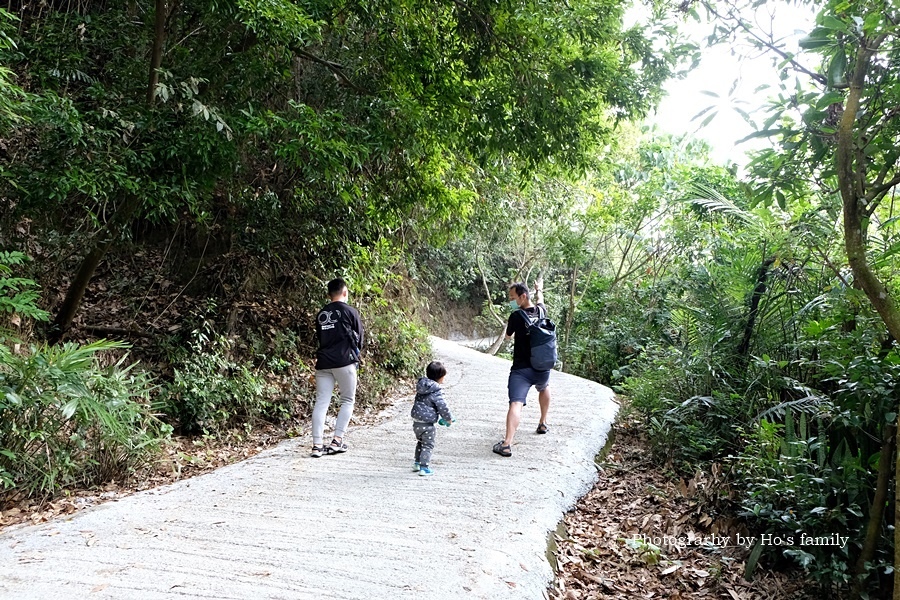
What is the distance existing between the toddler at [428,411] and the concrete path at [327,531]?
249mm

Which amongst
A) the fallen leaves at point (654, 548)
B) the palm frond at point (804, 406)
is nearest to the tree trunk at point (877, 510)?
the fallen leaves at point (654, 548)

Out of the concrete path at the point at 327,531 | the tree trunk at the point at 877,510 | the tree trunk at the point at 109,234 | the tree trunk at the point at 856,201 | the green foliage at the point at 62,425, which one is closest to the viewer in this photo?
the tree trunk at the point at 856,201

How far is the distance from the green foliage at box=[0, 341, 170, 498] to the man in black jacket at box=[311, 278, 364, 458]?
62.4 inches

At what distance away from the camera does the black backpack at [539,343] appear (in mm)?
6012

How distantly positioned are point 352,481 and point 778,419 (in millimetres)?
3999

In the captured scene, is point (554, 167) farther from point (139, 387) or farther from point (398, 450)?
point (139, 387)

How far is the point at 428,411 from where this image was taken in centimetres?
538

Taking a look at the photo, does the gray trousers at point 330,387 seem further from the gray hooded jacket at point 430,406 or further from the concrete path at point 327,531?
the gray hooded jacket at point 430,406

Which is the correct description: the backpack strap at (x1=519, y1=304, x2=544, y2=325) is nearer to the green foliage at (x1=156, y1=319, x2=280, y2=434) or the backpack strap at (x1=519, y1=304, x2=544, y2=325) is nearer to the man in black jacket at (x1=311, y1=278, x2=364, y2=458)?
the man in black jacket at (x1=311, y1=278, x2=364, y2=458)

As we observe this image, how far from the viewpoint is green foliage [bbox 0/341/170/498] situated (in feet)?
14.9

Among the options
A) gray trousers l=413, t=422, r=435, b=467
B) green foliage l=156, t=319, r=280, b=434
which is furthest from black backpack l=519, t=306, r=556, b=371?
green foliage l=156, t=319, r=280, b=434

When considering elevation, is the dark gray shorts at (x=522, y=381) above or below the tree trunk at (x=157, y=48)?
below

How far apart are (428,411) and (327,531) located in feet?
4.95

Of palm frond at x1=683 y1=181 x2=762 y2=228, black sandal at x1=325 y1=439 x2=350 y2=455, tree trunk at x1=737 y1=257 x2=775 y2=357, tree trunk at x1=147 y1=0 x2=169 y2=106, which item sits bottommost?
black sandal at x1=325 y1=439 x2=350 y2=455
